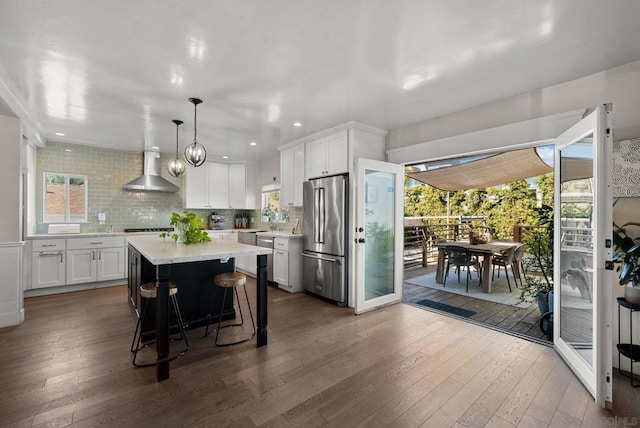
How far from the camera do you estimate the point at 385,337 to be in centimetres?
309

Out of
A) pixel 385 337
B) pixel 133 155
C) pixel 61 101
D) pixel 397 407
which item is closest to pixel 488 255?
pixel 385 337

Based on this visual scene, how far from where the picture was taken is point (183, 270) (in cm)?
322

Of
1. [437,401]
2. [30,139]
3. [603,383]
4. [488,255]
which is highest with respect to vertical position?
[30,139]

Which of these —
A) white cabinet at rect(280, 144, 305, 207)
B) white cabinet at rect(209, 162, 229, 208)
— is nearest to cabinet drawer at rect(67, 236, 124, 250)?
white cabinet at rect(209, 162, 229, 208)

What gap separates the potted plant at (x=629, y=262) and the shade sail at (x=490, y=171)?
1984 mm

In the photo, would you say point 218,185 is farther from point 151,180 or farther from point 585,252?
point 585,252

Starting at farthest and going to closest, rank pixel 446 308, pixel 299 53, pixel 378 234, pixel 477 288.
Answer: pixel 477 288, pixel 378 234, pixel 446 308, pixel 299 53

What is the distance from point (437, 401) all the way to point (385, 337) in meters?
1.04

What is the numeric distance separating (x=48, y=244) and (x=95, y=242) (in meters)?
0.58

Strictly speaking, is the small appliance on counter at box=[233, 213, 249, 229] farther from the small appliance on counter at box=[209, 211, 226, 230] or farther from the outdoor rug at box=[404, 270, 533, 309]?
the outdoor rug at box=[404, 270, 533, 309]

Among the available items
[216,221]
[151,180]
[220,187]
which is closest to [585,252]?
[220,187]

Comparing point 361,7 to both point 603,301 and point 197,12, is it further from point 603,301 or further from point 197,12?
point 603,301

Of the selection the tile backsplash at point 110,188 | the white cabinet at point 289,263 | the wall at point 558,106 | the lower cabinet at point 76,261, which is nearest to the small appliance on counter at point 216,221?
the tile backsplash at point 110,188

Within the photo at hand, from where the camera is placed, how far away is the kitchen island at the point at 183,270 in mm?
2309
